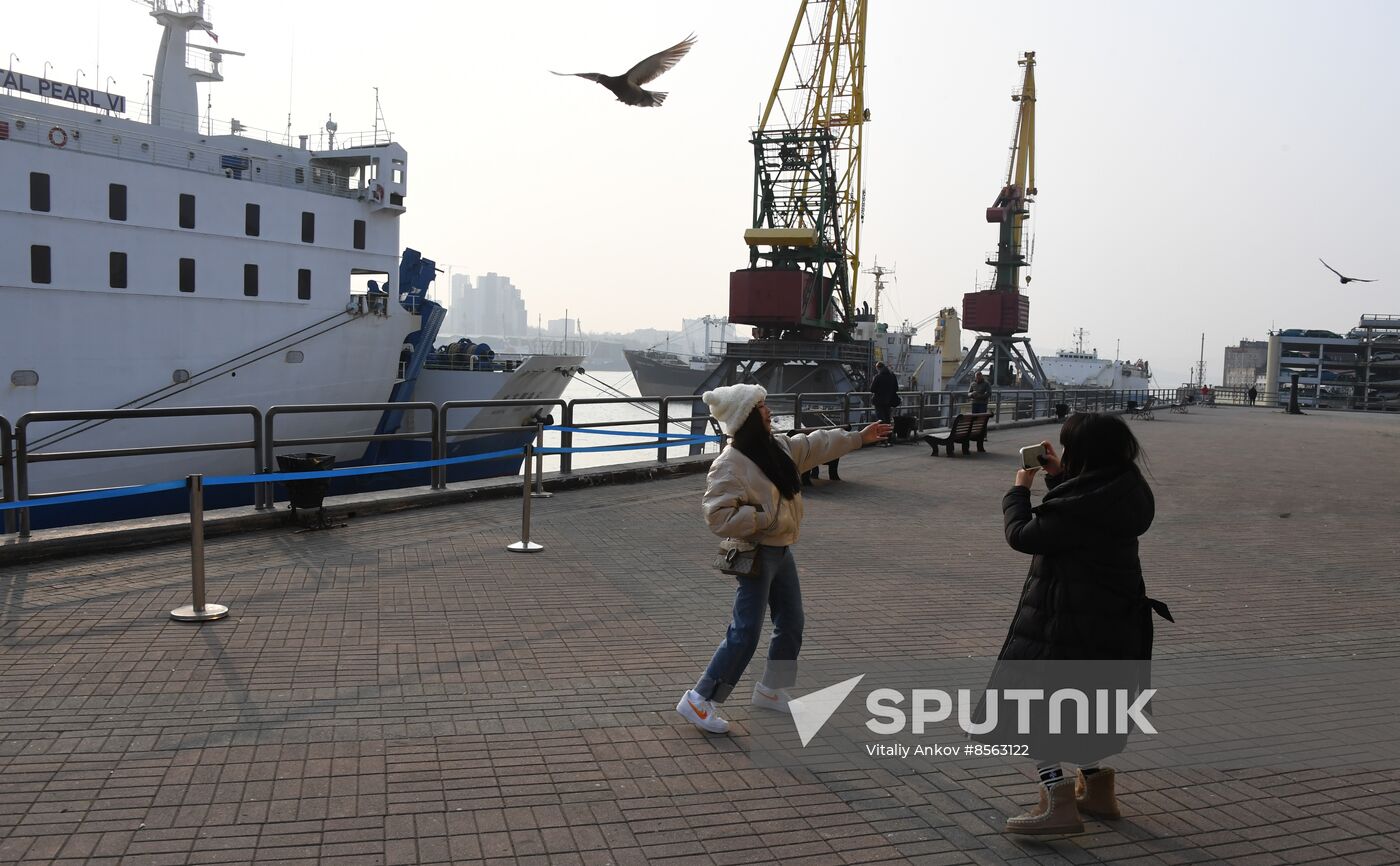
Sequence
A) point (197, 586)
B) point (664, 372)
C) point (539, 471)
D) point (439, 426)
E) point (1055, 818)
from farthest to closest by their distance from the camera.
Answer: point (664, 372) < point (539, 471) < point (439, 426) < point (197, 586) < point (1055, 818)

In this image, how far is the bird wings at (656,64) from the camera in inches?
312

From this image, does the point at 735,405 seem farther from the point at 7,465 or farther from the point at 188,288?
the point at 188,288

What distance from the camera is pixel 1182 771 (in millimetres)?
4410

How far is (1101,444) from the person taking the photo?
11.8 ft

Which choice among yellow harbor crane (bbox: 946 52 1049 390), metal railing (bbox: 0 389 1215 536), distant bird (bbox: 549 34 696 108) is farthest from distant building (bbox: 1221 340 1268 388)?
distant bird (bbox: 549 34 696 108)

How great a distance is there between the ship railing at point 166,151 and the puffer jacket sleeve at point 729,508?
2293 centimetres

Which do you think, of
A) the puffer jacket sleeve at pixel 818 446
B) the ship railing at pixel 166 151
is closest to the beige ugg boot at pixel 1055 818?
the puffer jacket sleeve at pixel 818 446

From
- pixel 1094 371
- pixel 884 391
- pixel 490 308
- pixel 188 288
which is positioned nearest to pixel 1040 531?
pixel 884 391

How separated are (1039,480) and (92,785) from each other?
1408 centimetres

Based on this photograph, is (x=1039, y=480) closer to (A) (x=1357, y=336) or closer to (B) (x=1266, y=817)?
(B) (x=1266, y=817)

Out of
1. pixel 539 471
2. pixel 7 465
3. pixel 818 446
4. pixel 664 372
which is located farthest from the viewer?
pixel 664 372

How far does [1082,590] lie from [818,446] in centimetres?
171

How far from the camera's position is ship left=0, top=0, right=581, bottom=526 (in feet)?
72.8

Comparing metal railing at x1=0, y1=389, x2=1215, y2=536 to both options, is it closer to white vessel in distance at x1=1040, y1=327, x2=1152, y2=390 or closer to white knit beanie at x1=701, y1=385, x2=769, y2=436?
white knit beanie at x1=701, y1=385, x2=769, y2=436
